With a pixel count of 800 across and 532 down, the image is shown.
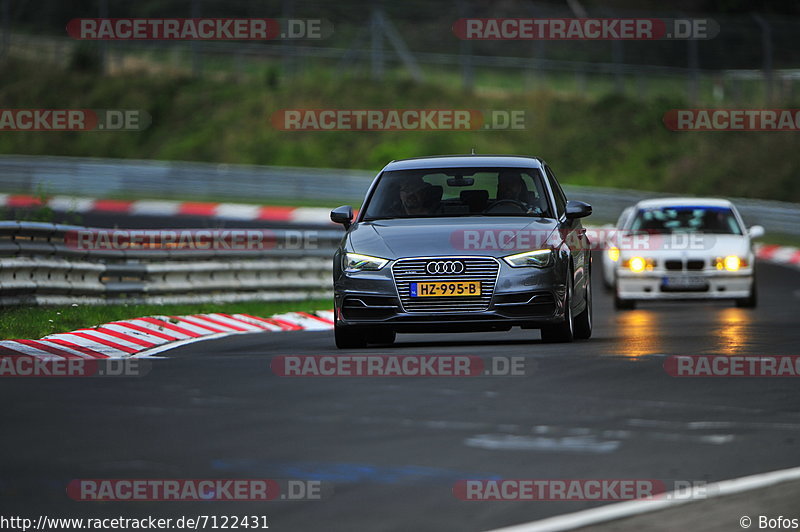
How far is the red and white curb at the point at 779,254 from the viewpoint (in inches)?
1302

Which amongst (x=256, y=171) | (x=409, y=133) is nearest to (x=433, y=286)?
(x=256, y=171)

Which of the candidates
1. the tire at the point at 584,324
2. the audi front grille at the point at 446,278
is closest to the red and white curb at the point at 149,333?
the audi front grille at the point at 446,278

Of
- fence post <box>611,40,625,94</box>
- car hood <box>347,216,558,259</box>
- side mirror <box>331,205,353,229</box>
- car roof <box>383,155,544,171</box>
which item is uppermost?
fence post <box>611,40,625,94</box>

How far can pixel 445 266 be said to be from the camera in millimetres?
13492

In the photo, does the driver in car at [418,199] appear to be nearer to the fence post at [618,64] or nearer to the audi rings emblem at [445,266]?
the audi rings emblem at [445,266]

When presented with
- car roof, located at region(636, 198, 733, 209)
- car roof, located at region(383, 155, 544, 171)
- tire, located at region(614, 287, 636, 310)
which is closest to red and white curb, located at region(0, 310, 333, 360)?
car roof, located at region(383, 155, 544, 171)

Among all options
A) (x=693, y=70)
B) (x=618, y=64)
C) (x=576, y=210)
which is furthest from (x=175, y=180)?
(x=576, y=210)

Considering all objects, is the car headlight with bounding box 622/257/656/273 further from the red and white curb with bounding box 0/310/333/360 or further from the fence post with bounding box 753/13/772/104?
the fence post with bounding box 753/13/772/104

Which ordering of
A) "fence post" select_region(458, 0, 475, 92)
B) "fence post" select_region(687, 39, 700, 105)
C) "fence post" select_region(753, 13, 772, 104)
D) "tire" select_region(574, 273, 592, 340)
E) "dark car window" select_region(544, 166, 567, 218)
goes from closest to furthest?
"dark car window" select_region(544, 166, 567, 218) < "tire" select_region(574, 273, 592, 340) < "fence post" select_region(753, 13, 772, 104) < "fence post" select_region(687, 39, 700, 105) < "fence post" select_region(458, 0, 475, 92)

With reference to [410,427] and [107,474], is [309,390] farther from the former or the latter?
[107,474]

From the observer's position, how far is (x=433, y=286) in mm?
13516

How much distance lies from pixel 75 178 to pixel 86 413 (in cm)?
3927

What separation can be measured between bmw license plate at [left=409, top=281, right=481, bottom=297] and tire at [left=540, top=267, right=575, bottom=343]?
0.90 metres

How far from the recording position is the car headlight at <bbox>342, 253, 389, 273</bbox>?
44.8 ft
